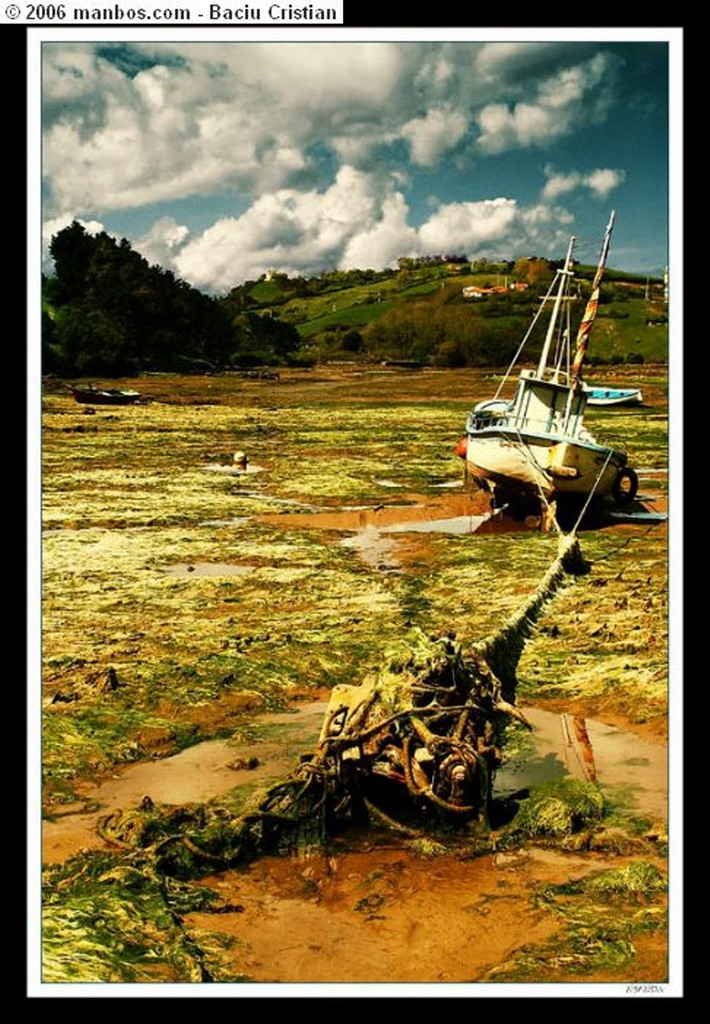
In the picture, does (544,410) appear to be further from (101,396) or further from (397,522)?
(101,396)

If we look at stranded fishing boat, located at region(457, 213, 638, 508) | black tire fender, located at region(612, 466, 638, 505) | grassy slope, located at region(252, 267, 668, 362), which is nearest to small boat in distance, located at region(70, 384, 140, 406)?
grassy slope, located at region(252, 267, 668, 362)

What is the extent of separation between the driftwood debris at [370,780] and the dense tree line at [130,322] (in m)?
20.5

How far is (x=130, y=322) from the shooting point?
128 feet

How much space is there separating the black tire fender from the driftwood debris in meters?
12.4

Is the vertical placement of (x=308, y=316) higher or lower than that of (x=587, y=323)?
higher

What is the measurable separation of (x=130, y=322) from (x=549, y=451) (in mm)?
25541

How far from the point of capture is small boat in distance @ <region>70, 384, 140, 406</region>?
29.4 metres

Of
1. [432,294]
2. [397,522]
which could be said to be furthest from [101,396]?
[397,522]

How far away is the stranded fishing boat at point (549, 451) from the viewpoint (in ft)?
59.9

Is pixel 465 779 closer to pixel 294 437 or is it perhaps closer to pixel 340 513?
pixel 340 513

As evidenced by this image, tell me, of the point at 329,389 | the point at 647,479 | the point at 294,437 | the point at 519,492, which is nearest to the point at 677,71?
the point at 519,492

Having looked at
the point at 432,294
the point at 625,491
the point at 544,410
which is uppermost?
the point at 432,294

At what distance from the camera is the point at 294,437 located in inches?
1136
